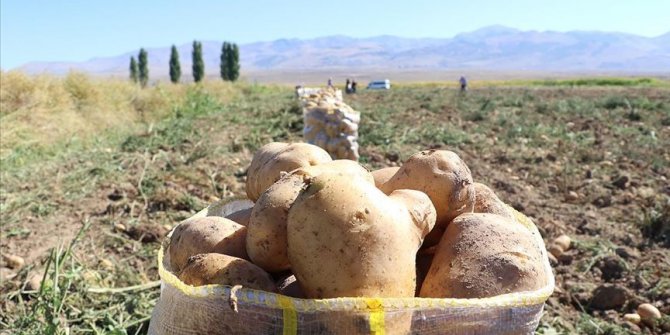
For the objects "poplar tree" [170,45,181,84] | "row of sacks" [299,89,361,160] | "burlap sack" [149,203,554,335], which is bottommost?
"poplar tree" [170,45,181,84]

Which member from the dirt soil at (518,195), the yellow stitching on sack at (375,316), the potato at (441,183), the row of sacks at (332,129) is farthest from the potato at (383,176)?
the row of sacks at (332,129)

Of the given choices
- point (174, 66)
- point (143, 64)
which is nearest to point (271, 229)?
point (174, 66)

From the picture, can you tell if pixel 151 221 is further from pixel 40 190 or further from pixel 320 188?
pixel 320 188

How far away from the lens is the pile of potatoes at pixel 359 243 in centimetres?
152

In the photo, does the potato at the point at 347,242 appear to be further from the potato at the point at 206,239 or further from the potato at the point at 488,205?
the potato at the point at 488,205

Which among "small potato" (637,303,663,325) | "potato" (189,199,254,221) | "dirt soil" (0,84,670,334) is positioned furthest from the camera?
"dirt soil" (0,84,670,334)

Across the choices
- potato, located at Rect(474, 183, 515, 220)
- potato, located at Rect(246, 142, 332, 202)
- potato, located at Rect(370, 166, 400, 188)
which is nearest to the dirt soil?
potato, located at Rect(246, 142, 332, 202)

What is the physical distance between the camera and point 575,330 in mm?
3078

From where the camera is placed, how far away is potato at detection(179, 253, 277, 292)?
1.56 m

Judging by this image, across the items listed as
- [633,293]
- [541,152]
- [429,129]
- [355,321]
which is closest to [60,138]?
[429,129]

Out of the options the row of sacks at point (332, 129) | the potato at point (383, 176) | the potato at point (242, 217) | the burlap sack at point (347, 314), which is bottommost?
the row of sacks at point (332, 129)

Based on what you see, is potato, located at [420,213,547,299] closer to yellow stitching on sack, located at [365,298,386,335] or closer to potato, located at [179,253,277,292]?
yellow stitching on sack, located at [365,298,386,335]

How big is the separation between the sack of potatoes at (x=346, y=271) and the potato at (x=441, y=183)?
11cm

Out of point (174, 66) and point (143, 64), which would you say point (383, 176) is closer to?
point (174, 66)
